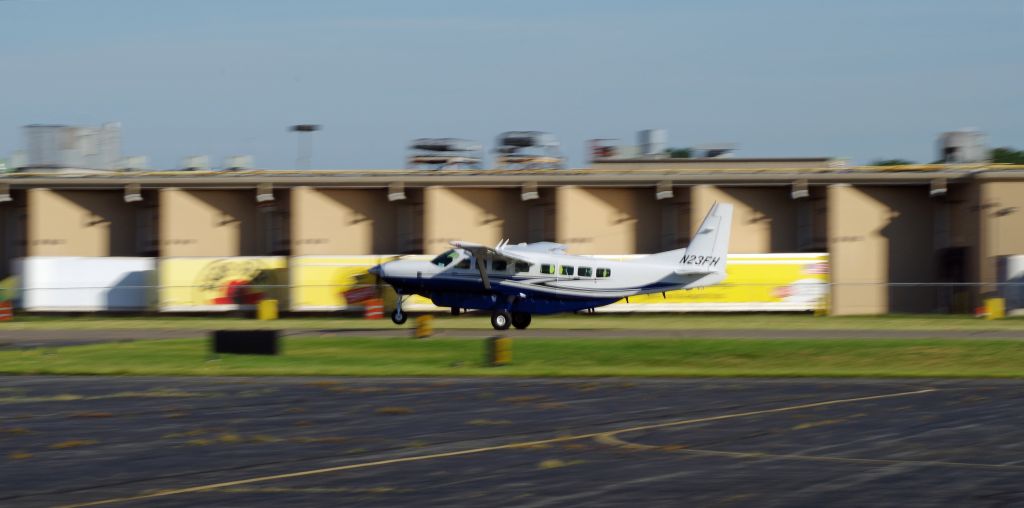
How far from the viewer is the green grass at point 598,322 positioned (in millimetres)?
44188

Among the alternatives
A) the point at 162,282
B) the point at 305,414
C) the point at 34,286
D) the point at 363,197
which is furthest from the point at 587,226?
the point at 305,414

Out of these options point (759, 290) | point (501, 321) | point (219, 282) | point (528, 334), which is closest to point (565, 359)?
point (528, 334)

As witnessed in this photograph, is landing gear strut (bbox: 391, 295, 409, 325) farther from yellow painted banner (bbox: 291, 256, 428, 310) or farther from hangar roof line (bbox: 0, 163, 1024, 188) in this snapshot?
hangar roof line (bbox: 0, 163, 1024, 188)

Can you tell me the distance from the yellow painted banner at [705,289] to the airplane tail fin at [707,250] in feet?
24.3

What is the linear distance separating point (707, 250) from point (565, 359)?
13944mm

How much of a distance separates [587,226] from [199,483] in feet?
147

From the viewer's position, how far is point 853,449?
53.6 ft

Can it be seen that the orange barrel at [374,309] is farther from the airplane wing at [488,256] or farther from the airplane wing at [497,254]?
the airplane wing at [497,254]

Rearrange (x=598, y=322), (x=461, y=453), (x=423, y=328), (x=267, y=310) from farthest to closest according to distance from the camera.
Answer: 1. (x=267, y=310)
2. (x=598, y=322)
3. (x=423, y=328)
4. (x=461, y=453)

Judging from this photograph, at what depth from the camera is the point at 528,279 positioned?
4216cm

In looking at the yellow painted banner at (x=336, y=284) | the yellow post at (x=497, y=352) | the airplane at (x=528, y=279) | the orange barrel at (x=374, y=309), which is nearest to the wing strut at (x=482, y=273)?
the airplane at (x=528, y=279)

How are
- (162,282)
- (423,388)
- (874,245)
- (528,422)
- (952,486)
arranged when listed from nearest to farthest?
1. (952,486)
2. (528,422)
3. (423,388)
4. (162,282)
5. (874,245)

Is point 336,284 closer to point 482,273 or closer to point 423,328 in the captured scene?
point 482,273

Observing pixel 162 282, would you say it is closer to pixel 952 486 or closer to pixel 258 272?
pixel 258 272
